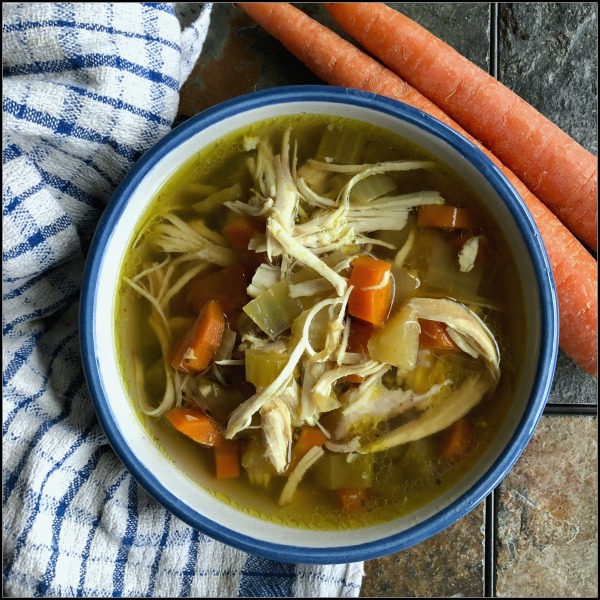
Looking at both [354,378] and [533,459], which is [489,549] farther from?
[354,378]

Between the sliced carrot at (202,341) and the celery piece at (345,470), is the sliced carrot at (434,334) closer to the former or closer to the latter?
the celery piece at (345,470)

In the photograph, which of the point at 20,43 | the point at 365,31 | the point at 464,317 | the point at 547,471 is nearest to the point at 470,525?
the point at 547,471

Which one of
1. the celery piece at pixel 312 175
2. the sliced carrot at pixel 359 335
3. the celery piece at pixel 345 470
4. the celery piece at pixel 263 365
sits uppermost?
the celery piece at pixel 312 175

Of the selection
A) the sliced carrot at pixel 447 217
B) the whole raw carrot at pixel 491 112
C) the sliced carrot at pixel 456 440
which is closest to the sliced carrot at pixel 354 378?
the sliced carrot at pixel 456 440

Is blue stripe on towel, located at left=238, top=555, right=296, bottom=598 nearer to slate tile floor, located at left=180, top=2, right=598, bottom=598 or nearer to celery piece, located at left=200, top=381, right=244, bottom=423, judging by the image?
slate tile floor, located at left=180, top=2, right=598, bottom=598

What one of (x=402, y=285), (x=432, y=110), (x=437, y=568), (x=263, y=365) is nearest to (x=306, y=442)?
(x=263, y=365)
